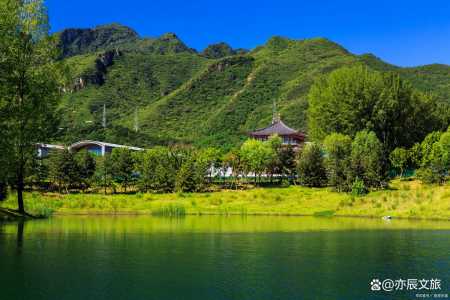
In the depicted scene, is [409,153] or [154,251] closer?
[154,251]

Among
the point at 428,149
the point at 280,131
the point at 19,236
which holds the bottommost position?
the point at 19,236

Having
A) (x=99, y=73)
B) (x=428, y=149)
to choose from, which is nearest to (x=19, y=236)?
(x=428, y=149)

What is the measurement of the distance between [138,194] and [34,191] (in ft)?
40.8

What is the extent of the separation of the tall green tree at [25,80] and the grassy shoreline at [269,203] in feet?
44.6

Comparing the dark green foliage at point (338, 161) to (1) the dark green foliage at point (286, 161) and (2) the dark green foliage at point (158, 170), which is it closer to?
(1) the dark green foliage at point (286, 161)

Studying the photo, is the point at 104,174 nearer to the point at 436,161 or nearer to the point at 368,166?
the point at 368,166

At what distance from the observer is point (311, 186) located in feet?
233

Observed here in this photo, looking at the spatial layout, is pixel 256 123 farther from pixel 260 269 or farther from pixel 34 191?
pixel 260 269

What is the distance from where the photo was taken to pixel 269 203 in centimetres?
6184

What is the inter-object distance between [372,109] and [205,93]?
89.7m

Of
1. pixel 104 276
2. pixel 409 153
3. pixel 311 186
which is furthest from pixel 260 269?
pixel 409 153

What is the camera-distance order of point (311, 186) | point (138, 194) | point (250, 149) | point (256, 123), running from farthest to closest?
point (256, 123)
point (250, 149)
point (311, 186)
point (138, 194)

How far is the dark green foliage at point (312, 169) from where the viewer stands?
70569mm

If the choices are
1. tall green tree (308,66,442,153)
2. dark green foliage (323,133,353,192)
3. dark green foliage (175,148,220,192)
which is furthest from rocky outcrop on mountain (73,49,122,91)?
dark green foliage (323,133,353,192)
